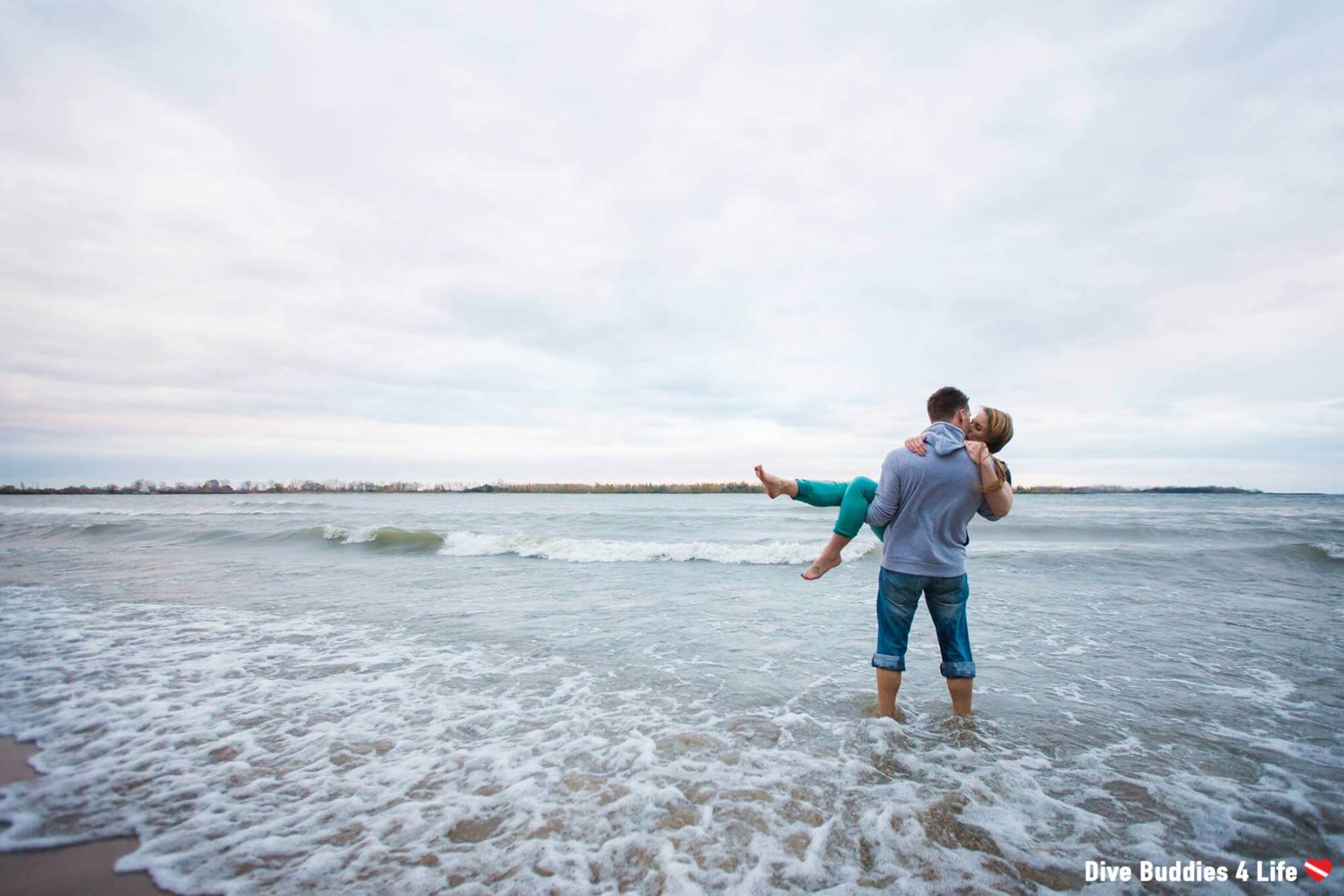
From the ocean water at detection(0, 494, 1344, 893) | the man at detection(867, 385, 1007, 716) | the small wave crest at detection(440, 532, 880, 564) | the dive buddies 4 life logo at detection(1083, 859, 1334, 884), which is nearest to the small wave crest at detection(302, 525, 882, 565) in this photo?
the small wave crest at detection(440, 532, 880, 564)

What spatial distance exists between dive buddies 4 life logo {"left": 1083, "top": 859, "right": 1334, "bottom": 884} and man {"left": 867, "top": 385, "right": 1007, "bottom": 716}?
1.37 meters

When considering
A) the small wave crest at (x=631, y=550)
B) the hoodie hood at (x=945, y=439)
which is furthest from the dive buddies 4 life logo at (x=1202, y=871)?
the small wave crest at (x=631, y=550)

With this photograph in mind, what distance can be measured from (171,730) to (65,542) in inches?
879

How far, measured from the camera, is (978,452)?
3771 millimetres

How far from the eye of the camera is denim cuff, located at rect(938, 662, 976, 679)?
4.31 m

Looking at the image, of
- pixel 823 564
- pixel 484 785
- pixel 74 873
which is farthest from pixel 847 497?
pixel 74 873

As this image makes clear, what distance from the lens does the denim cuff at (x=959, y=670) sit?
4309 millimetres

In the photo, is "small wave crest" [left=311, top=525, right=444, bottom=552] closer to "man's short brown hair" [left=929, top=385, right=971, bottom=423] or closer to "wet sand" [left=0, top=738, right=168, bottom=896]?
"wet sand" [left=0, top=738, right=168, bottom=896]

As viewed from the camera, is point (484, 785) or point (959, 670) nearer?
point (484, 785)

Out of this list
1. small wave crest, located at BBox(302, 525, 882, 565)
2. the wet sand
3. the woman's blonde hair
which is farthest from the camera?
small wave crest, located at BBox(302, 525, 882, 565)

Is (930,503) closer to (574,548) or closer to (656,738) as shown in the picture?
(656,738)

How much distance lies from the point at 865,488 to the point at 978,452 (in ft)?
2.60

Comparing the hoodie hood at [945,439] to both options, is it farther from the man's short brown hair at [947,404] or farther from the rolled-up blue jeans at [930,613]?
the rolled-up blue jeans at [930,613]

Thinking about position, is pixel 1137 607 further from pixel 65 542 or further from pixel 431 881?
pixel 65 542
